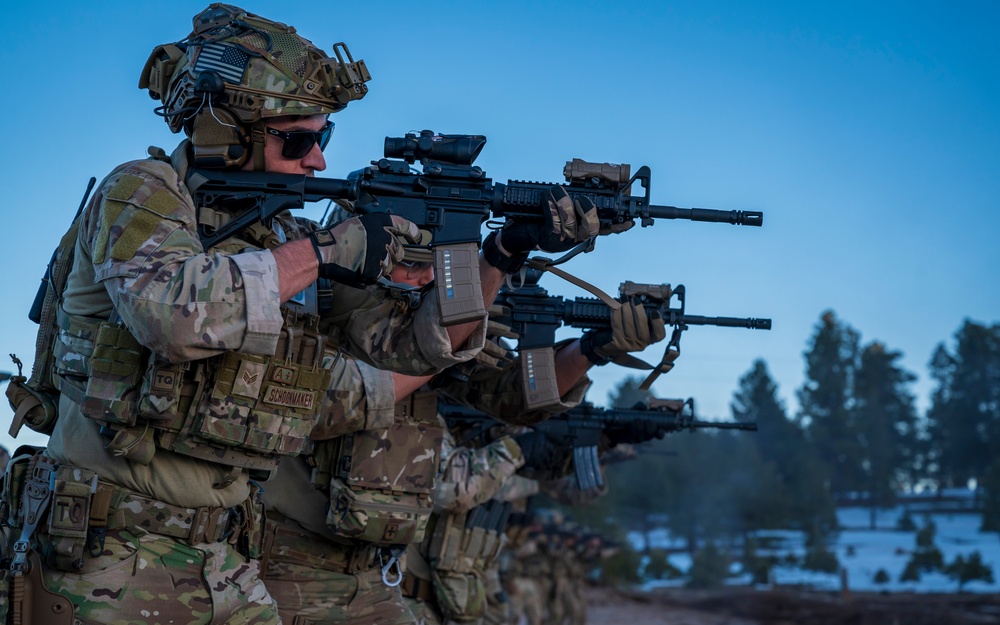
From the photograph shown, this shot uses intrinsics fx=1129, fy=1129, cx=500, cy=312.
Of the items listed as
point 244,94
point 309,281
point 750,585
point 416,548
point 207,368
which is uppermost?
point 244,94

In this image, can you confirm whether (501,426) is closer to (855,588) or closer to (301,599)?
(301,599)

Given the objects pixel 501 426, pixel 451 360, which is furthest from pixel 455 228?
pixel 501 426

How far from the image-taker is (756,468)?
1417 inches

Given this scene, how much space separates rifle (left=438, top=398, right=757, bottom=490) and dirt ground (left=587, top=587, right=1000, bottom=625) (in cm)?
1281

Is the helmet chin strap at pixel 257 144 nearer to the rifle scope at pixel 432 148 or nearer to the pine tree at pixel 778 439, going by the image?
the rifle scope at pixel 432 148

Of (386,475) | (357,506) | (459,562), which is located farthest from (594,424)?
(357,506)

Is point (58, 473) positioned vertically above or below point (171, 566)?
above

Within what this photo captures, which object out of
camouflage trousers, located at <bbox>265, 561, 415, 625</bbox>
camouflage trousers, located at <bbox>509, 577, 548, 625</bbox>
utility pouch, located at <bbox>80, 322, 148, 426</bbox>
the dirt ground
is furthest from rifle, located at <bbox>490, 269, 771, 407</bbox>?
the dirt ground

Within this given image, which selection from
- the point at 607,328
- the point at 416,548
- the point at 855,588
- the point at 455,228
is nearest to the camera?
the point at 455,228

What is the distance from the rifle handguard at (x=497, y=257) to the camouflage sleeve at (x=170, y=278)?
143 centimetres

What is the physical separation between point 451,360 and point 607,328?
2428mm

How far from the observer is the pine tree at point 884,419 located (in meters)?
42.4

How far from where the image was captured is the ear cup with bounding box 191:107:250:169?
4.33 metres

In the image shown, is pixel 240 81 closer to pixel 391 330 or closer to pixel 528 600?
pixel 391 330
